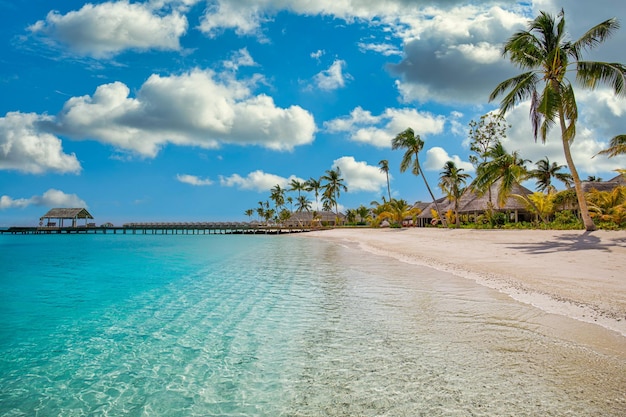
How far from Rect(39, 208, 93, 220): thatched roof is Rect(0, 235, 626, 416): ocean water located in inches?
2568

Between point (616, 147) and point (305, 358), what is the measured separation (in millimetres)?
17673

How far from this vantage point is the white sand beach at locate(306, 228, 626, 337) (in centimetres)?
548

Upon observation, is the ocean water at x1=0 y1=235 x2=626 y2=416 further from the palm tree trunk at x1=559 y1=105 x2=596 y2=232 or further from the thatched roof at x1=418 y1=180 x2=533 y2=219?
the thatched roof at x1=418 y1=180 x2=533 y2=219

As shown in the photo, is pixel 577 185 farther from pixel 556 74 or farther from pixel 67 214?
pixel 67 214

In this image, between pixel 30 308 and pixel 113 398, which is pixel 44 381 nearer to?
pixel 113 398

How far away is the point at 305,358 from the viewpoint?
396 centimetres

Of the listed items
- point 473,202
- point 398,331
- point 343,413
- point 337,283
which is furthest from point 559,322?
point 473,202

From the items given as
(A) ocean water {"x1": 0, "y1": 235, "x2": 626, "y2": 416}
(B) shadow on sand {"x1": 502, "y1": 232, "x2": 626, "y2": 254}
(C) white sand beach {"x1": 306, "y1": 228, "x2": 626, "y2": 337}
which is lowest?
(A) ocean water {"x1": 0, "y1": 235, "x2": 626, "y2": 416}

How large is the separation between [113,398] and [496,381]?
3390 millimetres

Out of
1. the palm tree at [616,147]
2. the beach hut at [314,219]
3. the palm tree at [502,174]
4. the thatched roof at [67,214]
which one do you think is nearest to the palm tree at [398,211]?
the palm tree at [502,174]

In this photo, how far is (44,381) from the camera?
12.0 feet

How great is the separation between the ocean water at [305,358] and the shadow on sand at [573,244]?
606 cm

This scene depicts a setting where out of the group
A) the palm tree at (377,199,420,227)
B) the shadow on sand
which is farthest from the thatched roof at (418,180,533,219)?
the shadow on sand

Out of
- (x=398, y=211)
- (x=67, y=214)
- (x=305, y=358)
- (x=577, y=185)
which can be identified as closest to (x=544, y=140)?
(x=577, y=185)
